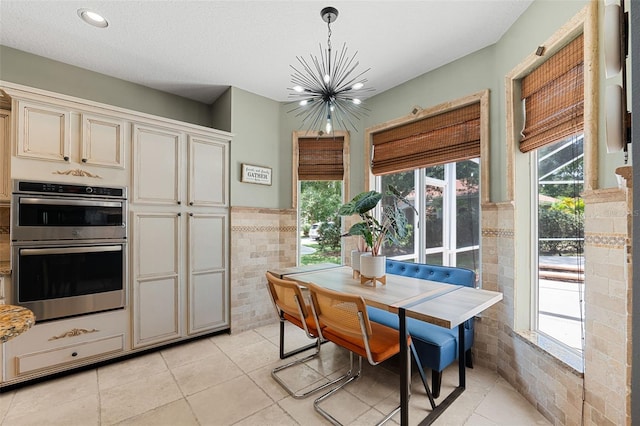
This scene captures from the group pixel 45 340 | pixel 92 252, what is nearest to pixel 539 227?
pixel 92 252

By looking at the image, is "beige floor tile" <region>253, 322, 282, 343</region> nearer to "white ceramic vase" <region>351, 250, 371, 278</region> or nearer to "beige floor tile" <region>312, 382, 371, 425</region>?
"beige floor tile" <region>312, 382, 371, 425</region>

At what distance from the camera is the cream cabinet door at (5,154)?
2.18 metres

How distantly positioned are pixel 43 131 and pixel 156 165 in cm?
82

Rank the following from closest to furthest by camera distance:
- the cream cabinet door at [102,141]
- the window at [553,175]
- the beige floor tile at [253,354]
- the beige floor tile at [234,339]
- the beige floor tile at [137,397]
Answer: the window at [553,175], the beige floor tile at [137,397], the cream cabinet door at [102,141], the beige floor tile at [253,354], the beige floor tile at [234,339]

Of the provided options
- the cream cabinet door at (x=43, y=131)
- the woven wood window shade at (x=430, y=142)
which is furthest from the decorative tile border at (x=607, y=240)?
the cream cabinet door at (x=43, y=131)

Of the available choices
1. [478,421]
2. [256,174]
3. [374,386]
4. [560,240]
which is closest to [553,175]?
[560,240]

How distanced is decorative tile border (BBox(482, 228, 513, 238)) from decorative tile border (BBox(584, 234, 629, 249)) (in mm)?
671

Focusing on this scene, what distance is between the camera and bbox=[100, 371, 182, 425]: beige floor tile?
1.89 metres

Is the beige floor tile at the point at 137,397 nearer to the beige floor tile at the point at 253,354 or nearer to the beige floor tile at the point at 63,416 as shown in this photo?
the beige floor tile at the point at 63,416

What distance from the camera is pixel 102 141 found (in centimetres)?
248

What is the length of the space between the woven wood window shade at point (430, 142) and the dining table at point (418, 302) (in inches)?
54.1

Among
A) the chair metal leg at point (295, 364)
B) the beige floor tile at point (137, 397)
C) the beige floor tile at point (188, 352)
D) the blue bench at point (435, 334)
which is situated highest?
the blue bench at point (435, 334)

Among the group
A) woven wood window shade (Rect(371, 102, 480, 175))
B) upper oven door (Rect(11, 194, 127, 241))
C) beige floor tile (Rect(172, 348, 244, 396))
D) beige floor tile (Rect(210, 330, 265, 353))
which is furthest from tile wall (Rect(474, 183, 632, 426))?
upper oven door (Rect(11, 194, 127, 241))

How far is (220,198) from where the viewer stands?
3174mm
